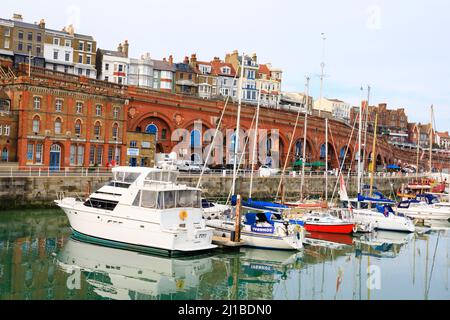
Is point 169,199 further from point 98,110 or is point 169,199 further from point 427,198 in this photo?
point 427,198

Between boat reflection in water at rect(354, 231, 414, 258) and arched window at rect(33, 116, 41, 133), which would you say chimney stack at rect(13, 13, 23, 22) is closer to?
arched window at rect(33, 116, 41, 133)

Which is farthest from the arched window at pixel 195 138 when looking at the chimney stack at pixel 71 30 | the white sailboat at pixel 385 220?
the white sailboat at pixel 385 220

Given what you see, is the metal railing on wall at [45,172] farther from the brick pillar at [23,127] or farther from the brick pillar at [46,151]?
the brick pillar at [23,127]

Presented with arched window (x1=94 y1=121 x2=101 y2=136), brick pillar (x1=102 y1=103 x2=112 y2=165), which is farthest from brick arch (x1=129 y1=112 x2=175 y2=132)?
arched window (x1=94 y1=121 x2=101 y2=136)

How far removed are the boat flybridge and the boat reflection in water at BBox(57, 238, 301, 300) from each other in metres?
0.56

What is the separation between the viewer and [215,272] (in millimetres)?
22391

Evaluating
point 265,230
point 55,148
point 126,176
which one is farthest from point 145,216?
point 55,148

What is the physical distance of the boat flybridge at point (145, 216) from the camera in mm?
24391

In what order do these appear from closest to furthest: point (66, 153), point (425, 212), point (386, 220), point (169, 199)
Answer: point (169, 199)
point (386, 220)
point (425, 212)
point (66, 153)

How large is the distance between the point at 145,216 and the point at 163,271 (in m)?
3.46

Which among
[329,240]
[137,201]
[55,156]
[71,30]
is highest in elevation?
[71,30]

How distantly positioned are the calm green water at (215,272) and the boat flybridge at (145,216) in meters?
0.67
